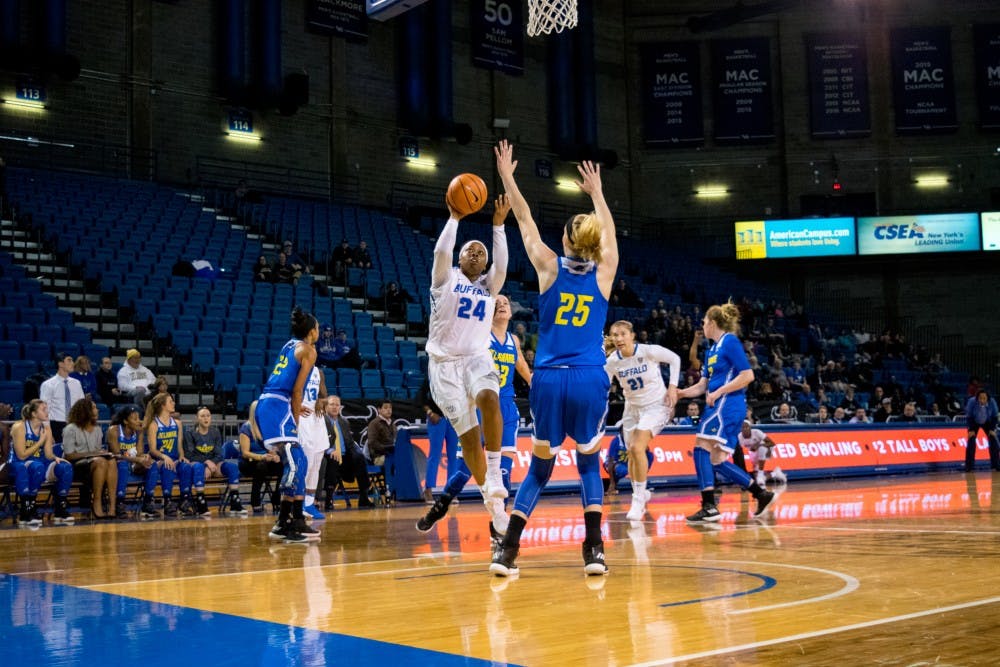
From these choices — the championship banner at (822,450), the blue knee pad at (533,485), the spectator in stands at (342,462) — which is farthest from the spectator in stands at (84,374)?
the blue knee pad at (533,485)

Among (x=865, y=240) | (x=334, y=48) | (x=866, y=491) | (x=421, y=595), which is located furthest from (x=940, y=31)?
(x=421, y=595)

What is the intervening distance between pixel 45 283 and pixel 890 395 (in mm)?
19655

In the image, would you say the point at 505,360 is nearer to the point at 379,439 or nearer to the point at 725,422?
the point at 725,422

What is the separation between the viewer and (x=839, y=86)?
116 feet

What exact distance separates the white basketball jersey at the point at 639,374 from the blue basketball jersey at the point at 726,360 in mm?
956

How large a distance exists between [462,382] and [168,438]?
6.84 metres

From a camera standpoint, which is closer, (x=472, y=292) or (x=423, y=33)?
(x=472, y=292)

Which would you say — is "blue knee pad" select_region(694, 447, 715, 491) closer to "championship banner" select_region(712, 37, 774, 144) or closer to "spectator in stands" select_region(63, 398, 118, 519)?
"spectator in stands" select_region(63, 398, 118, 519)

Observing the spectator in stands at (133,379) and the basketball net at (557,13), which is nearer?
the basketball net at (557,13)

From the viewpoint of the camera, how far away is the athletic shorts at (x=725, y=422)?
10234 mm

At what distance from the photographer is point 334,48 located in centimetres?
2983

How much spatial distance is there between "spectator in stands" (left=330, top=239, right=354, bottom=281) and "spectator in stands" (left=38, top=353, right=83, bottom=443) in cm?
989

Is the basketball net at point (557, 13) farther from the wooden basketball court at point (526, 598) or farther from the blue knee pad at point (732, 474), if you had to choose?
the wooden basketball court at point (526, 598)

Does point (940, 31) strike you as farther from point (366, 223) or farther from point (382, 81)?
point (366, 223)
